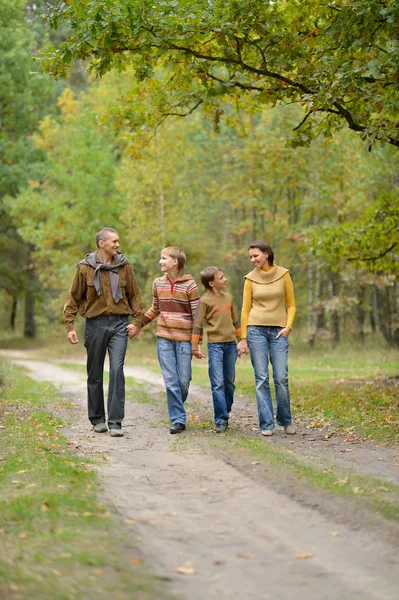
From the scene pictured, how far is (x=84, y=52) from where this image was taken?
1073 cm

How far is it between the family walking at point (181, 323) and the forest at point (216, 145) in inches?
98.3

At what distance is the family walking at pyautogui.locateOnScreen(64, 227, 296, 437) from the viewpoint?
9655mm

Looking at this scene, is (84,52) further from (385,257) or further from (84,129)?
(84,129)

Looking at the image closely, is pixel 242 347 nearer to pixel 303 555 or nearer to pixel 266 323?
pixel 266 323

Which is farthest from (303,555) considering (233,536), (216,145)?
(216,145)

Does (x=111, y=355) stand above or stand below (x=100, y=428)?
above

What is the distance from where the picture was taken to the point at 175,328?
9836 millimetres

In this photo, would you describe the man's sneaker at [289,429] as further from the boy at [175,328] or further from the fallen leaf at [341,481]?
the fallen leaf at [341,481]

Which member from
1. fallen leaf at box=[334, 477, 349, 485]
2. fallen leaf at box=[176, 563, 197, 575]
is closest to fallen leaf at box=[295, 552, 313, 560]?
fallen leaf at box=[176, 563, 197, 575]

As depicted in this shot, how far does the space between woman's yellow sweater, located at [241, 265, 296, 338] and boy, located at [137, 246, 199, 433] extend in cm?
72

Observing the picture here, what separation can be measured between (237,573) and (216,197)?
30.6m

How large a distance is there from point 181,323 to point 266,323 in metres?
1.07

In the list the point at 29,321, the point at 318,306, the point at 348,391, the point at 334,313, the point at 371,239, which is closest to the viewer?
the point at 348,391

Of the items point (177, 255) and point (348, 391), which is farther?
point (348, 391)
